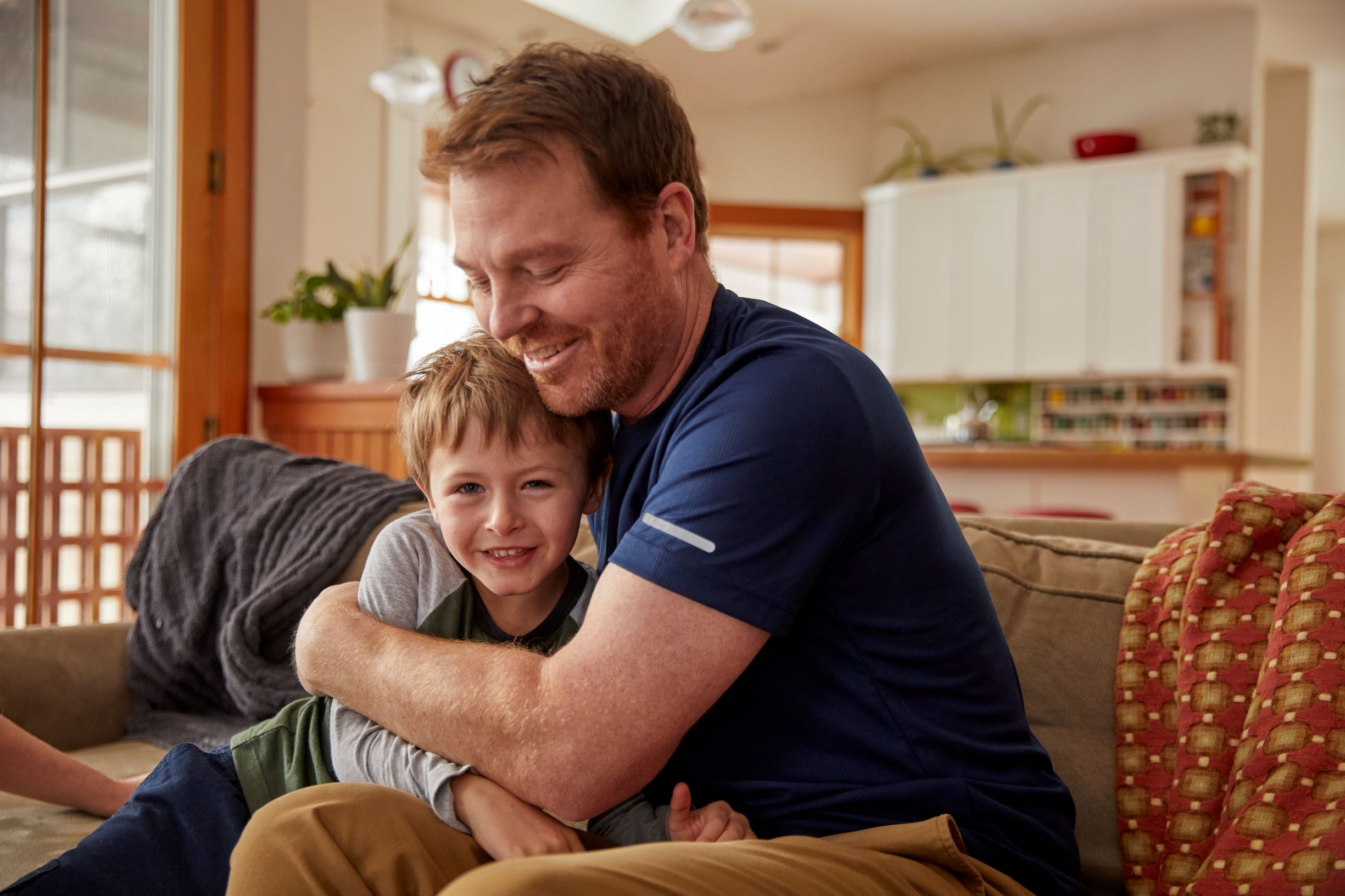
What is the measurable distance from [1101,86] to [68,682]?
656 cm

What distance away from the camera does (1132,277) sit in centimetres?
643

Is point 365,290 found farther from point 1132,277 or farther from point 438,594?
point 1132,277

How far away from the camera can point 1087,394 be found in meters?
6.79

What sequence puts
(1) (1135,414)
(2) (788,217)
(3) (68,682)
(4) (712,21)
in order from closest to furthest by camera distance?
(3) (68,682) < (4) (712,21) < (1) (1135,414) < (2) (788,217)

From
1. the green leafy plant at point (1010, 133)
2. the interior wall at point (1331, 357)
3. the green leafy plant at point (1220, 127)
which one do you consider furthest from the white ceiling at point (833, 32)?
the interior wall at point (1331, 357)

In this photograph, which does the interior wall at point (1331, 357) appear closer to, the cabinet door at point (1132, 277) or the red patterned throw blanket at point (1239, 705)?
the cabinet door at point (1132, 277)

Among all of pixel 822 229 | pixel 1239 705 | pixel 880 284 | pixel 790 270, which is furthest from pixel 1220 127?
pixel 1239 705

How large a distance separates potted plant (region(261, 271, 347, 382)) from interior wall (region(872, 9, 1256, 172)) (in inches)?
194

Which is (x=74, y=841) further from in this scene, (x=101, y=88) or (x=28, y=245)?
(x=101, y=88)

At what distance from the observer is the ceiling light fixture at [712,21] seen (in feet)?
13.0

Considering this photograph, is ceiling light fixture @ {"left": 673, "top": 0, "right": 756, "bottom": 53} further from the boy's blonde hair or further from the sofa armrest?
the boy's blonde hair

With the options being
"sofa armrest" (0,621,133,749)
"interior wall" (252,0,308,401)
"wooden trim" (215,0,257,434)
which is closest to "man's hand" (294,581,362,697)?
"sofa armrest" (0,621,133,749)

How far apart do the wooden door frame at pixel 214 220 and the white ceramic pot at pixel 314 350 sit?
0.65 feet

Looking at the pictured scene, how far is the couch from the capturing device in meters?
1.34
